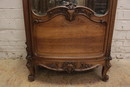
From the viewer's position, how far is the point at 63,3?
112 centimetres

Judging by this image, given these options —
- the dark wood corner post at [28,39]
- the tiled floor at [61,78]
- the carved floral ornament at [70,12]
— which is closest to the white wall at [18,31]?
the tiled floor at [61,78]

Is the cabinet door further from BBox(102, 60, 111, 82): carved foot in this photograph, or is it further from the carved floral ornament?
BBox(102, 60, 111, 82): carved foot

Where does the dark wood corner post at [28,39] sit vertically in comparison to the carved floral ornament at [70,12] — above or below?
below

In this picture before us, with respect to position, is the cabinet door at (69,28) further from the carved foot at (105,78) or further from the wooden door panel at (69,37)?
the carved foot at (105,78)

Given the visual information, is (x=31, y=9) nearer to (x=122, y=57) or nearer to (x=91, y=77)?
(x=91, y=77)

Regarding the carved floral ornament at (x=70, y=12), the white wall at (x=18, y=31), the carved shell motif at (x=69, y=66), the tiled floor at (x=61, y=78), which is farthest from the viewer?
the white wall at (x=18, y=31)

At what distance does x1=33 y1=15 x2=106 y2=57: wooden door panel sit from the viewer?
3.71 ft

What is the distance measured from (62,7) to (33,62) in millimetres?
468

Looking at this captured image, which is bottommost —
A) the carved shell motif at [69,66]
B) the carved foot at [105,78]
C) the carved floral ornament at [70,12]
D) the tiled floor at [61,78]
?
the tiled floor at [61,78]

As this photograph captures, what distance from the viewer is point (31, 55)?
1246 mm

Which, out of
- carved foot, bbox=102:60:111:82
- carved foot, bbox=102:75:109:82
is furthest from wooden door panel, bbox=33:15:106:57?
carved foot, bbox=102:75:109:82

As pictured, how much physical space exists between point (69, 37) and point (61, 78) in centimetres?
42

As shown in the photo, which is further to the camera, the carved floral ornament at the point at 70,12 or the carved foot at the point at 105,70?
the carved foot at the point at 105,70

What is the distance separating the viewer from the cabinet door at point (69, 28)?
1.11 meters
